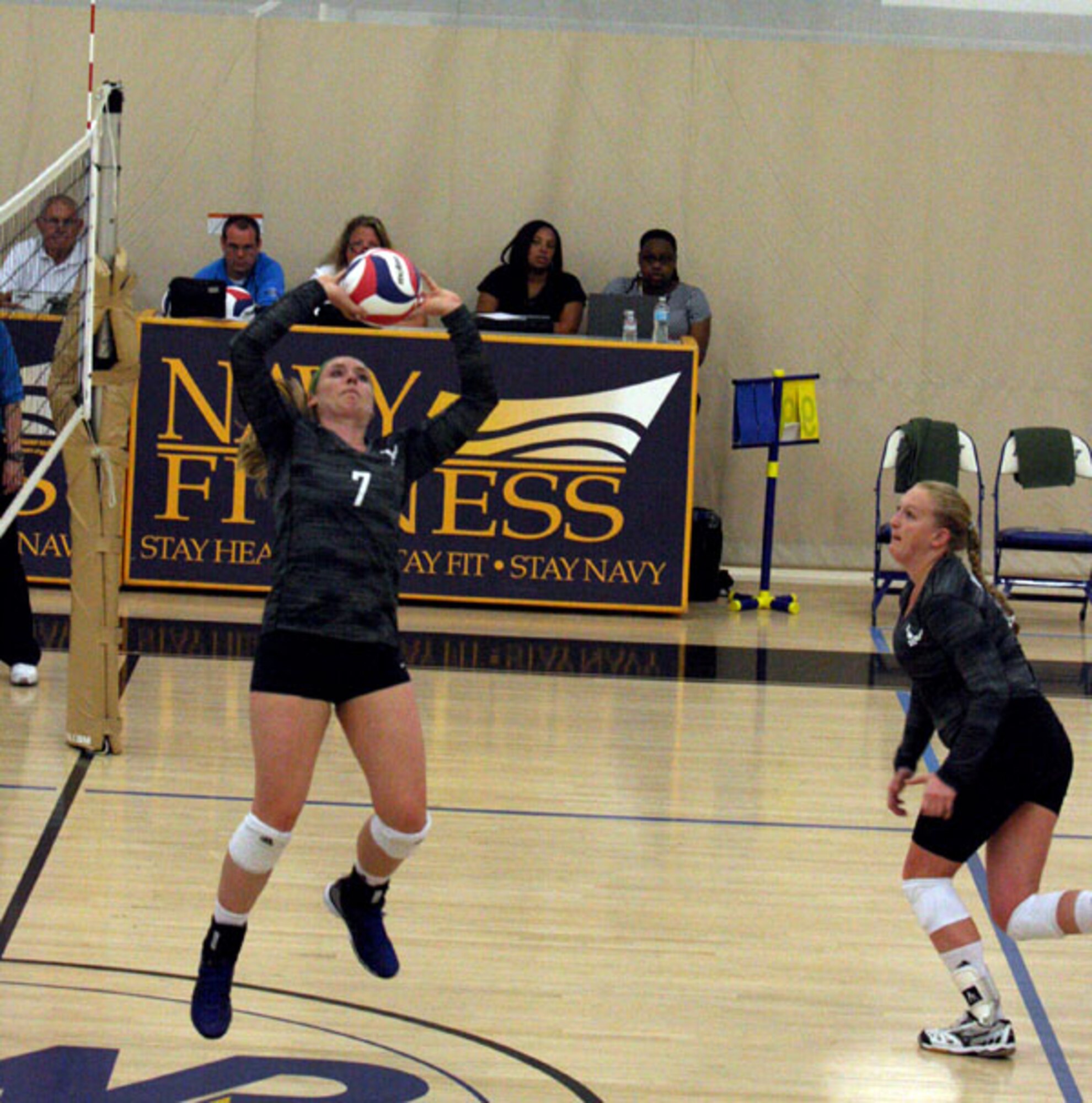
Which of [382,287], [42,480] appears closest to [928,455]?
[42,480]

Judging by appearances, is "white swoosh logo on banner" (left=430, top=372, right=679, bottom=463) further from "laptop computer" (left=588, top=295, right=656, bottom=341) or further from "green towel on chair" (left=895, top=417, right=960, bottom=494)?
"green towel on chair" (left=895, top=417, right=960, bottom=494)

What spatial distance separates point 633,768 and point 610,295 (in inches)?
180

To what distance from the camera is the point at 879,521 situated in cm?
1186

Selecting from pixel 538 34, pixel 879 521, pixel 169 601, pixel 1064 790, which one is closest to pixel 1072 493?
pixel 879 521

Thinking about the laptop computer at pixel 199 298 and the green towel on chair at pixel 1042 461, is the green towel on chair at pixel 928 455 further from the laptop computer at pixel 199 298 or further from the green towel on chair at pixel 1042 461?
the laptop computer at pixel 199 298

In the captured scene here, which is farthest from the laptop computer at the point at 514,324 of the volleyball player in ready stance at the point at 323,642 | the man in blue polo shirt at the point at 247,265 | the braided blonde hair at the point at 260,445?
the volleyball player in ready stance at the point at 323,642

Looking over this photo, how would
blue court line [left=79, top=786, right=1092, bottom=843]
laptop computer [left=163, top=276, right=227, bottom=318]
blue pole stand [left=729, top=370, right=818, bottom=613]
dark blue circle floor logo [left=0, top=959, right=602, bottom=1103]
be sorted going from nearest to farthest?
1. dark blue circle floor logo [left=0, top=959, right=602, bottom=1103]
2. blue court line [left=79, top=786, right=1092, bottom=843]
3. laptop computer [left=163, top=276, right=227, bottom=318]
4. blue pole stand [left=729, top=370, right=818, bottom=613]

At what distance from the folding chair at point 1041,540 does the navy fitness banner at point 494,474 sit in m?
2.20

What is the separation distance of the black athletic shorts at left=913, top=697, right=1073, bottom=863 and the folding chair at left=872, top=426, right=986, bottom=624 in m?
6.43

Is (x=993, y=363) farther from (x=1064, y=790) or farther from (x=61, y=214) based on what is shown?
(x=1064, y=790)

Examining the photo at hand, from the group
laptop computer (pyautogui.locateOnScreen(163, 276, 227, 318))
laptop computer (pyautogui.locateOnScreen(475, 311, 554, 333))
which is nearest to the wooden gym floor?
laptop computer (pyautogui.locateOnScreen(163, 276, 227, 318))

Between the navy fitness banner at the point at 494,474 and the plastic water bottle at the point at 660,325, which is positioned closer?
the navy fitness banner at the point at 494,474

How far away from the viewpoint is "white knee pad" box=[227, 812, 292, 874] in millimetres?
4273

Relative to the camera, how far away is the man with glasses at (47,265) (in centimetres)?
992
